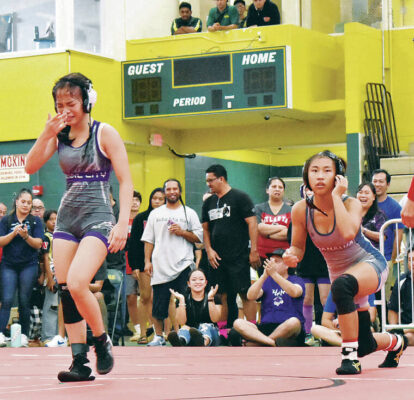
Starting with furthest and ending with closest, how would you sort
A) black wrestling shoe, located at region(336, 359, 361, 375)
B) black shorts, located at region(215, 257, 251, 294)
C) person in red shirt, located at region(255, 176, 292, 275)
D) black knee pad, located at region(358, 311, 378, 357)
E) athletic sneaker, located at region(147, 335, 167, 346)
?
person in red shirt, located at region(255, 176, 292, 275), athletic sneaker, located at region(147, 335, 167, 346), black shorts, located at region(215, 257, 251, 294), black knee pad, located at region(358, 311, 378, 357), black wrestling shoe, located at region(336, 359, 361, 375)

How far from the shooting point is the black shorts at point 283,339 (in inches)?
407

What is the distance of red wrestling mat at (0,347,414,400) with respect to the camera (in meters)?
5.41

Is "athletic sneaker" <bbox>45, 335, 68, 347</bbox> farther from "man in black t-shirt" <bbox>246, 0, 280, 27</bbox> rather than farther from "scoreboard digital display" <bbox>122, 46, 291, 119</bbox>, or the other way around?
"man in black t-shirt" <bbox>246, 0, 280, 27</bbox>

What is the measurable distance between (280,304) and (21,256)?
3.50 m

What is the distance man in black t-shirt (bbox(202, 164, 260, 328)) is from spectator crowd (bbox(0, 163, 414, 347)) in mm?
11

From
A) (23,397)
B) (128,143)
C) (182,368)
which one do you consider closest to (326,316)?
(182,368)

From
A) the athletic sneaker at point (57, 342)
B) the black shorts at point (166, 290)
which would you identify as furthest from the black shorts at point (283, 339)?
the athletic sneaker at point (57, 342)

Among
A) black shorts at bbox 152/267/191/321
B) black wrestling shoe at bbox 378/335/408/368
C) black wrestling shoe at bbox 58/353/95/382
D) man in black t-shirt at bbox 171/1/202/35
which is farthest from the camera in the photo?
man in black t-shirt at bbox 171/1/202/35

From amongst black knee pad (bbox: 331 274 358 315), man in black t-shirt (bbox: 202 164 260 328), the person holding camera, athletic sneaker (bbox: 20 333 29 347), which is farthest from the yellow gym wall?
black knee pad (bbox: 331 274 358 315)

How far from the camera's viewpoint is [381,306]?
10789 mm

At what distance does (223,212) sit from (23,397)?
256 inches

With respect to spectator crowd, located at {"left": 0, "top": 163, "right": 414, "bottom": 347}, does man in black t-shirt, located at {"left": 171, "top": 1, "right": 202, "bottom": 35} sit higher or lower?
higher

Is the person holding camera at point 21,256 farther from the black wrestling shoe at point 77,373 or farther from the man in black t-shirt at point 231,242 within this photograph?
the black wrestling shoe at point 77,373

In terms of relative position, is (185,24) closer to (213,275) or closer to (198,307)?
(213,275)
